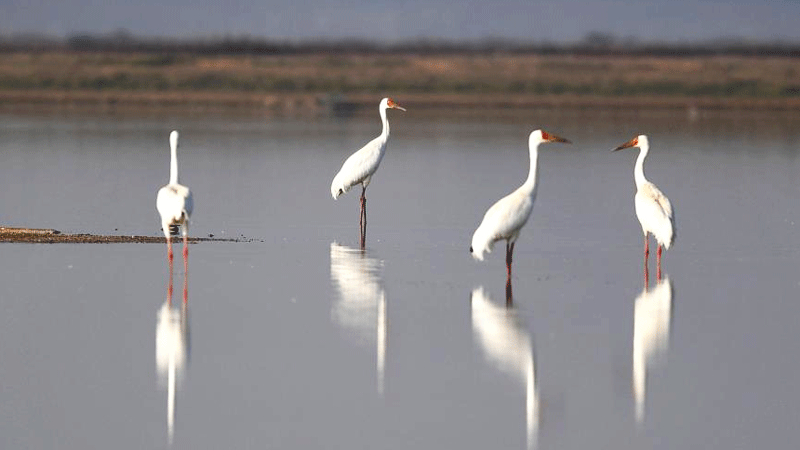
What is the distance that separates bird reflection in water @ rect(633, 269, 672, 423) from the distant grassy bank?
4307cm

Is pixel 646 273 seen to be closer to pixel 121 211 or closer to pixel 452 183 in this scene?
pixel 121 211

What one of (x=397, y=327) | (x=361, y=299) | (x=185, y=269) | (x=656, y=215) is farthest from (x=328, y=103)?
(x=397, y=327)

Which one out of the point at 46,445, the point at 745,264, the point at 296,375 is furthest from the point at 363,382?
the point at 745,264

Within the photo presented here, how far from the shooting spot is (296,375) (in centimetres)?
935

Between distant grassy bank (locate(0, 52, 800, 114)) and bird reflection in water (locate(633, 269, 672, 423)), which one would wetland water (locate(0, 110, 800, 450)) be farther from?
distant grassy bank (locate(0, 52, 800, 114))

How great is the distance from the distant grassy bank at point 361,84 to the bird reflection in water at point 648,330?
43074 mm

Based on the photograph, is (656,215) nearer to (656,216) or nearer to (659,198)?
(656,216)

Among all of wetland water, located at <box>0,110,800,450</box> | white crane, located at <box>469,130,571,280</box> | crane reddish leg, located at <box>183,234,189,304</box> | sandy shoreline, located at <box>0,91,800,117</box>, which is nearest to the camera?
wetland water, located at <box>0,110,800,450</box>

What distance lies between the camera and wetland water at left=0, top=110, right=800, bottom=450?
837 cm

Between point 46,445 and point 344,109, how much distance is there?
4818 centimetres

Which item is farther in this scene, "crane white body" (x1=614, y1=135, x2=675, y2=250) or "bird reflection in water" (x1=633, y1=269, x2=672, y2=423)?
"crane white body" (x1=614, y1=135, x2=675, y2=250)

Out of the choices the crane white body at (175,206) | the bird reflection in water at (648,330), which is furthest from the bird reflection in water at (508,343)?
the crane white body at (175,206)

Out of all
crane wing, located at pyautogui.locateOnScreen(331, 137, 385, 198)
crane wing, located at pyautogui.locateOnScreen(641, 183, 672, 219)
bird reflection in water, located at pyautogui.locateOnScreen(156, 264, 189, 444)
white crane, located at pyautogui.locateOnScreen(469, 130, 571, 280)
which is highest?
crane wing, located at pyautogui.locateOnScreen(331, 137, 385, 198)

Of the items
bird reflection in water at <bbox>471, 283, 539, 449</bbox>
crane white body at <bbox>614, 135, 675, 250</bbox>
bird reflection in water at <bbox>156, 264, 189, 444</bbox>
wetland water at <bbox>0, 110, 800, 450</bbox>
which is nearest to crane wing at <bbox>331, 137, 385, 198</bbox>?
wetland water at <bbox>0, 110, 800, 450</bbox>
